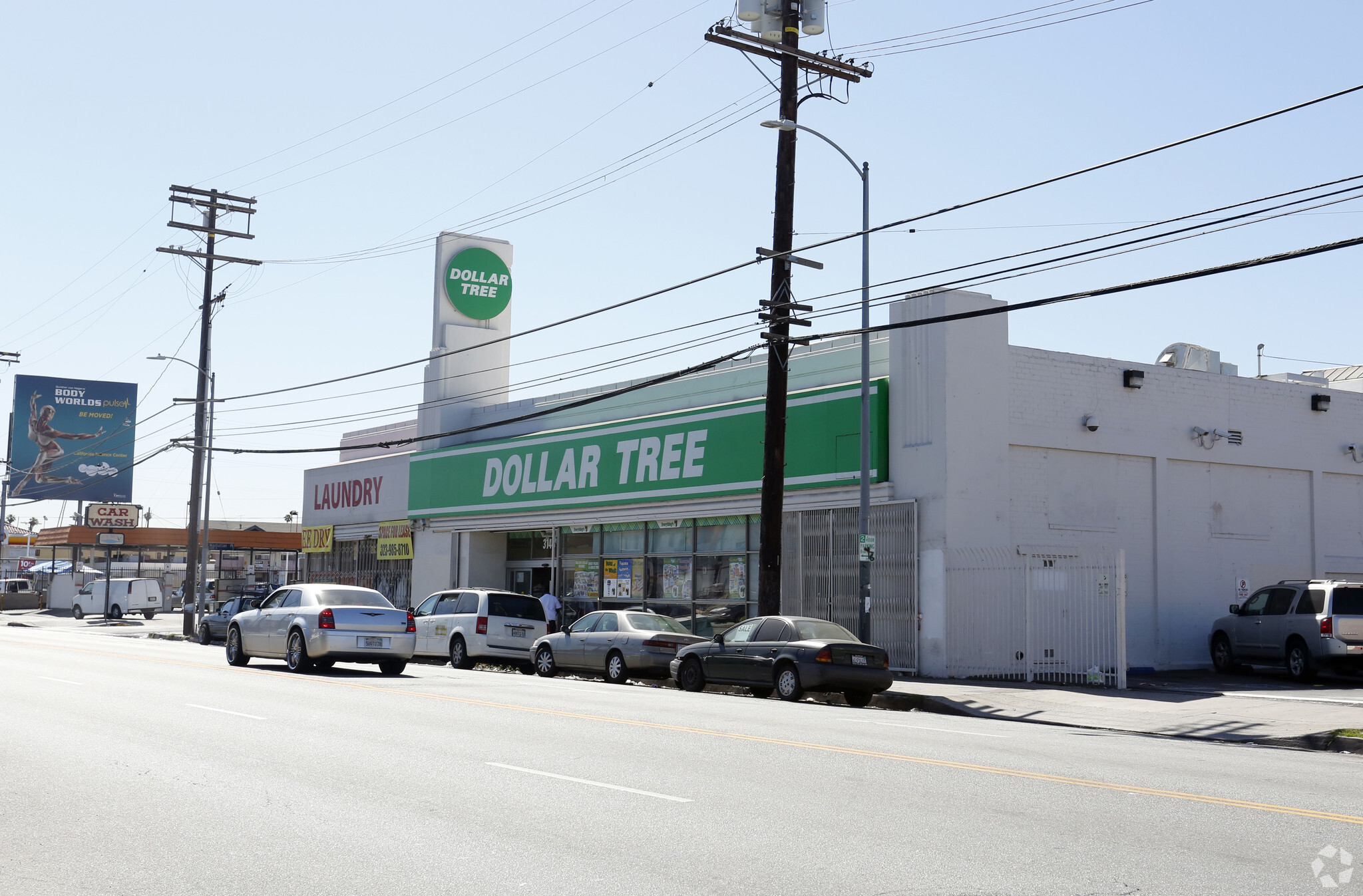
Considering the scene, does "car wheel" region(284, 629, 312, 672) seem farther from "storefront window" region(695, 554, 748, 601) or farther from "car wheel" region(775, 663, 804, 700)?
"storefront window" region(695, 554, 748, 601)

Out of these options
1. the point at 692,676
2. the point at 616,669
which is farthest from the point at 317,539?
the point at 692,676

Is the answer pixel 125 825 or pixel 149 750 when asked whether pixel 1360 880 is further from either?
pixel 149 750

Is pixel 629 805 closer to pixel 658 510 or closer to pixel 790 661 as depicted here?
pixel 790 661

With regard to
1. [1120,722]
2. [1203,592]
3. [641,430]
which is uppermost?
[641,430]

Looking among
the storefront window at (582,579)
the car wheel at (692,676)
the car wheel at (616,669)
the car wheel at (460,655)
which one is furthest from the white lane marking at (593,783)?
the storefront window at (582,579)

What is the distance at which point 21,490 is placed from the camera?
234 ft

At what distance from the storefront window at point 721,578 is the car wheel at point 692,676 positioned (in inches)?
226

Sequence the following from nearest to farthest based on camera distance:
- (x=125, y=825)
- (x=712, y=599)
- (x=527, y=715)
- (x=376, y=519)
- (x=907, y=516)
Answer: (x=125, y=825) < (x=527, y=715) < (x=907, y=516) < (x=712, y=599) < (x=376, y=519)

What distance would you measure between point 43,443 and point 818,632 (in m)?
64.0

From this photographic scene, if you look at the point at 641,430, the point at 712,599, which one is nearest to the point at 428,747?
the point at 712,599

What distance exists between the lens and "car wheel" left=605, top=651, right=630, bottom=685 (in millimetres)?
23031

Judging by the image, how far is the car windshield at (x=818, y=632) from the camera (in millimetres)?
19672

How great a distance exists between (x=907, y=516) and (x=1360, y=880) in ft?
56.4

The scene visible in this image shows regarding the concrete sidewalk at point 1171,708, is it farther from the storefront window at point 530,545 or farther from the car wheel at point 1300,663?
the storefront window at point 530,545
